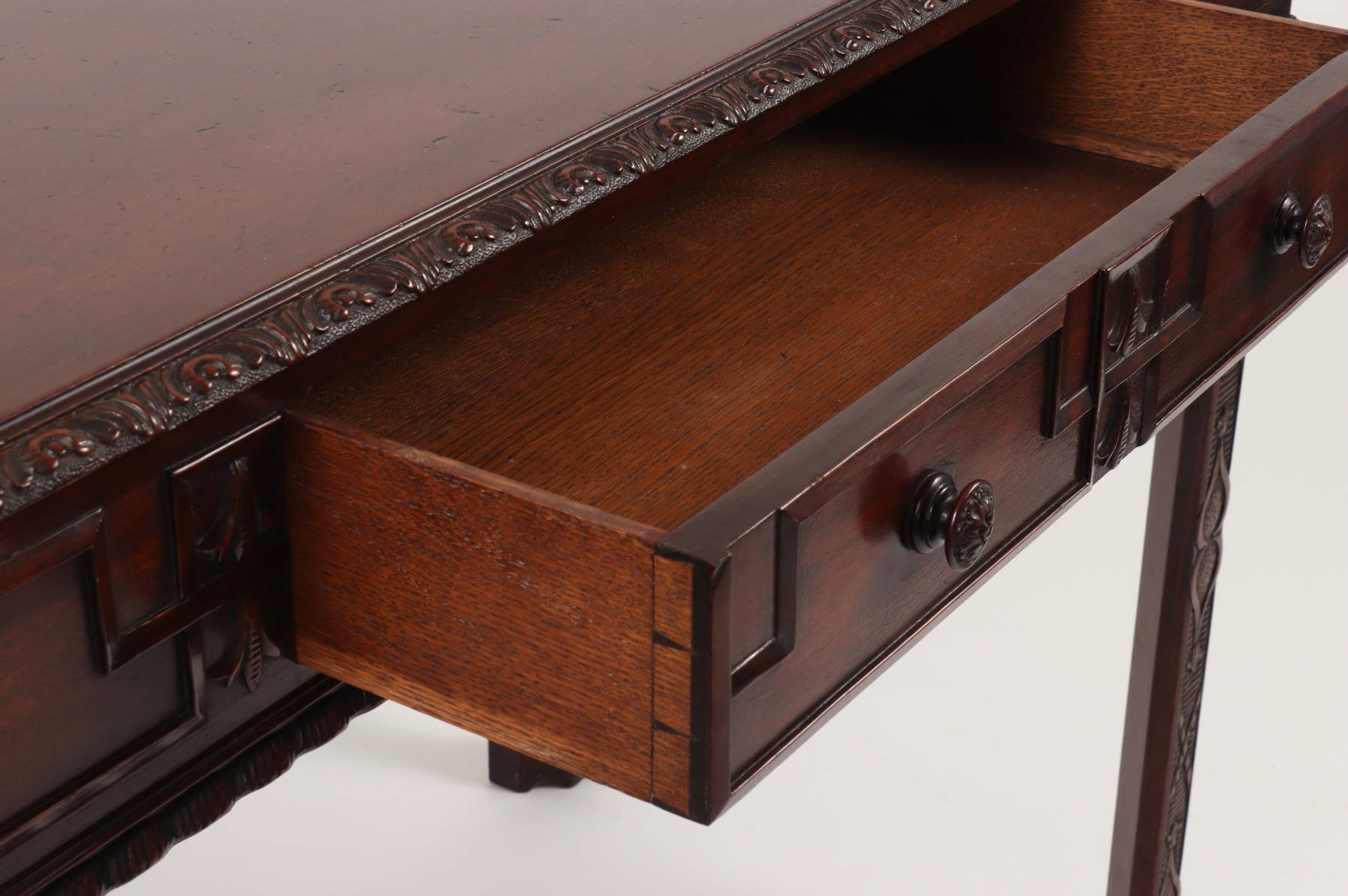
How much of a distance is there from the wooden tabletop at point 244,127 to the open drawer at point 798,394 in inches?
2.9

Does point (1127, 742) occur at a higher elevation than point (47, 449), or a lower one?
lower

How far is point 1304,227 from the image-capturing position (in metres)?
0.93

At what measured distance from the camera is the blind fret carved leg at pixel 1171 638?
1283mm

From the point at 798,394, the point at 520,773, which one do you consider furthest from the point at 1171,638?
the point at 798,394

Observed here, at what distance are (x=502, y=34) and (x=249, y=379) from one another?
0.99 ft

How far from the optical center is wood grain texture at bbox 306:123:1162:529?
0.70 m

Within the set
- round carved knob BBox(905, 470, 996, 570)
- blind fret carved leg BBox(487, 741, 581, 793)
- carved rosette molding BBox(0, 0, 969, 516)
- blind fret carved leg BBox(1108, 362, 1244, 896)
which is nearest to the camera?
carved rosette molding BBox(0, 0, 969, 516)

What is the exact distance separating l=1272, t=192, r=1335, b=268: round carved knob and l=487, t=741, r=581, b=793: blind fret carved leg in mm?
805

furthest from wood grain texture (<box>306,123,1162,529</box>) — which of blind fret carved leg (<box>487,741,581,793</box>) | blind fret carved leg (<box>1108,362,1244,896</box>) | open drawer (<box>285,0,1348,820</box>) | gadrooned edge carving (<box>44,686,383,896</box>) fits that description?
blind fret carved leg (<box>487,741,581,793</box>)

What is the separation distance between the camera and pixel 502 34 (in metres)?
0.82

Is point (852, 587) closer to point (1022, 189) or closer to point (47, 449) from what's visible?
point (47, 449)

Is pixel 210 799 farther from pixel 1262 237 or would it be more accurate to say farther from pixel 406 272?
pixel 1262 237

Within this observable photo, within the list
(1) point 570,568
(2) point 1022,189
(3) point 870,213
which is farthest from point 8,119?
(2) point 1022,189

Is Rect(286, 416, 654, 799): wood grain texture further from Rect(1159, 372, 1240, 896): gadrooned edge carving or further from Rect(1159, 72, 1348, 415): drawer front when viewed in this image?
Rect(1159, 372, 1240, 896): gadrooned edge carving
